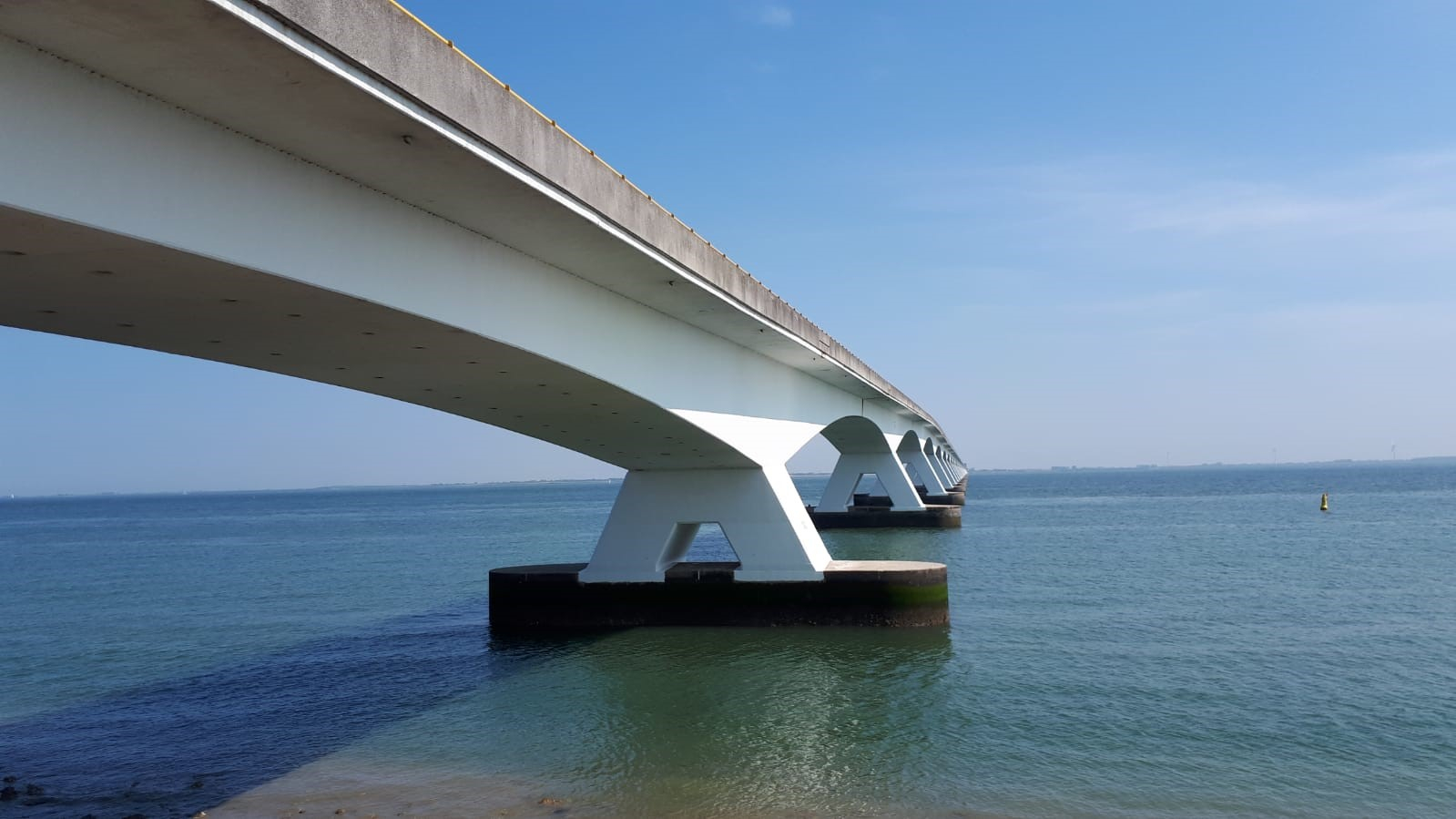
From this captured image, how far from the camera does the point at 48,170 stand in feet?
24.6

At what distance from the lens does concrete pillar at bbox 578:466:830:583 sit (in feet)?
86.5

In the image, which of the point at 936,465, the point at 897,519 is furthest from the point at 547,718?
the point at 936,465

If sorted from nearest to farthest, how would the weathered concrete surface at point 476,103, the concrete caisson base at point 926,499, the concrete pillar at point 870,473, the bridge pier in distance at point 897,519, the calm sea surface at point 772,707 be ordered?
the weathered concrete surface at point 476,103 → the calm sea surface at point 772,707 → the bridge pier in distance at point 897,519 → the concrete pillar at point 870,473 → the concrete caisson base at point 926,499

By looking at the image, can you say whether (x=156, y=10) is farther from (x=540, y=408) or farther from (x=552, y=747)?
(x=540, y=408)

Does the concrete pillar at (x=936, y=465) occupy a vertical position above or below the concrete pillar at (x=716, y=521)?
above

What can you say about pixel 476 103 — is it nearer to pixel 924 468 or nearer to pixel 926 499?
pixel 926 499

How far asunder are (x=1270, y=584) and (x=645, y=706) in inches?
986

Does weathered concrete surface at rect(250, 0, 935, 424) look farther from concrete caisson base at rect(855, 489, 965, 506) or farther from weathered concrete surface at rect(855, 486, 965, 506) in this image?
concrete caisson base at rect(855, 489, 965, 506)

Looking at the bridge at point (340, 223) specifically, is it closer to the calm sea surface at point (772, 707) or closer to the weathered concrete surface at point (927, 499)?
the calm sea surface at point (772, 707)

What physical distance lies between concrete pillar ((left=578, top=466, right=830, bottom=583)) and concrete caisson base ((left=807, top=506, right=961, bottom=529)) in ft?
118

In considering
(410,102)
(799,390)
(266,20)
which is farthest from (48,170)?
(799,390)

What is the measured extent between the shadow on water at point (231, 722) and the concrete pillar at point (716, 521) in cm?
279

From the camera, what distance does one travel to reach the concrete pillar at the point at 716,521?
26.4 m

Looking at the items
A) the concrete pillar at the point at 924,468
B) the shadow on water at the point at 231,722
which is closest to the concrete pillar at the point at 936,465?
the concrete pillar at the point at 924,468
